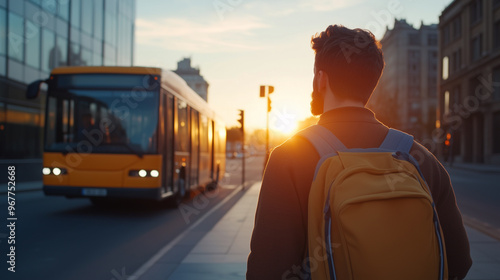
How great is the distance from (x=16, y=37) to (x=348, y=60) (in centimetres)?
2446

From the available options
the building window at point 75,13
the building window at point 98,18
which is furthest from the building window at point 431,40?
the building window at point 75,13

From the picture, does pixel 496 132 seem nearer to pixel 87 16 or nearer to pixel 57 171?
pixel 87 16

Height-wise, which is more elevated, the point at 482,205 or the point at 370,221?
the point at 370,221

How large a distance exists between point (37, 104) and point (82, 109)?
16447 millimetres

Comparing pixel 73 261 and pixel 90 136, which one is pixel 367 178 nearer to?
pixel 73 261

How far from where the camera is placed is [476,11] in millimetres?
47688

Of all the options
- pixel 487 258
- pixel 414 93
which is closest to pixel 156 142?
pixel 487 258

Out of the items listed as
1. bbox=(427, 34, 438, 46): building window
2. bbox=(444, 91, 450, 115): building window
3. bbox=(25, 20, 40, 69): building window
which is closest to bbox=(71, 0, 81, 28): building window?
bbox=(25, 20, 40, 69): building window

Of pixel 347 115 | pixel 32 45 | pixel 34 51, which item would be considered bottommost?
pixel 347 115

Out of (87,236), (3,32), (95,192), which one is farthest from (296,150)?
(3,32)

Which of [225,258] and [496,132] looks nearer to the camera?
[225,258]

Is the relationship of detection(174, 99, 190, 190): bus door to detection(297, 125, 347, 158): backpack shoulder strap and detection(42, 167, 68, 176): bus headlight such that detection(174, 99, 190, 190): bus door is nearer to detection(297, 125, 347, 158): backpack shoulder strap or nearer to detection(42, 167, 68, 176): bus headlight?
detection(42, 167, 68, 176): bus headlight

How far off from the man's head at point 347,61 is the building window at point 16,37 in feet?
77.5

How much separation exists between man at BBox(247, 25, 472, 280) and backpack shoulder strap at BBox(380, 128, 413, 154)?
0.09ft
